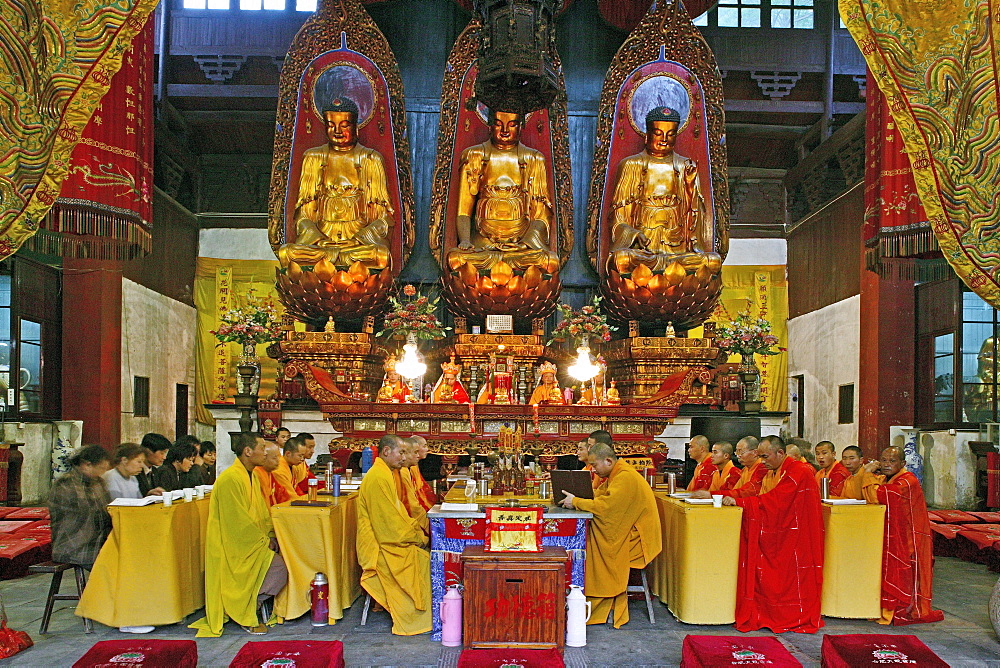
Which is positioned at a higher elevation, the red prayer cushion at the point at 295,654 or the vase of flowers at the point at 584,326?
the vase of flowers at the point at 584,326

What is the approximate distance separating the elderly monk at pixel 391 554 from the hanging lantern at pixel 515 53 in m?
3.61

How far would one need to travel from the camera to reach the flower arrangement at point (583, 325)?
971 cm

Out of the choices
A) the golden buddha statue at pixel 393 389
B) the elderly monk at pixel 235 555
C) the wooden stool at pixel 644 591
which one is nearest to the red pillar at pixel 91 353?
the golden buddha statue at pixel 393 389

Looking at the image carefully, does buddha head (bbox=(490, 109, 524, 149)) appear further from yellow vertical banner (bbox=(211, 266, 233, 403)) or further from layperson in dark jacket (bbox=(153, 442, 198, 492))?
yellow vertical banner (bbox=(211, 266, 233, 403))

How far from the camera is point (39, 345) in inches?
436

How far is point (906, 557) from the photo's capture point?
521 cm

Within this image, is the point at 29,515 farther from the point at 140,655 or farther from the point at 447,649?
the point at 447,649

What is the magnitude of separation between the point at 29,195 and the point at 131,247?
4.42 ft

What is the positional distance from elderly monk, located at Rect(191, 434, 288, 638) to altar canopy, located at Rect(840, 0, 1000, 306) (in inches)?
→ 161

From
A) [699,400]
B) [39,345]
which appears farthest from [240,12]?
[699,400]

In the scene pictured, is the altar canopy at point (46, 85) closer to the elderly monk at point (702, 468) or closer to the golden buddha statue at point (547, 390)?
the elderly monk at point (702, 468)

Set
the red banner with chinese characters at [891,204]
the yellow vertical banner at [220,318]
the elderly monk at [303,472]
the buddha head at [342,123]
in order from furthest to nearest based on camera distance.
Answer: the yellow vertical banner at [220,318]
the buddha head at [342,123]
the elderly monk at [303,472]
the red banner with chinese characters at [891,204]

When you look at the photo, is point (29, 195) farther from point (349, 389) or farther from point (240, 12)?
point (240, 12)

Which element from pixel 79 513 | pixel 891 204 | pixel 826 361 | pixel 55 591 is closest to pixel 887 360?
pixel 826 361
